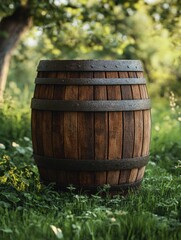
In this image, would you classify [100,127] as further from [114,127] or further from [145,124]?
[145,124]

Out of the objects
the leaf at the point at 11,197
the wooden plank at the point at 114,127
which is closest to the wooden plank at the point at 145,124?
the wooden plank at the point at 114,127

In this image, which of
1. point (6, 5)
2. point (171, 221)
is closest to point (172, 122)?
point (6, 5)

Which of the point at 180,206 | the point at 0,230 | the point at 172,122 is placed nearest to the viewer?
the point at 0,230

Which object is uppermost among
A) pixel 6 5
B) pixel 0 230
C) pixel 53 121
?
pixel 6 5

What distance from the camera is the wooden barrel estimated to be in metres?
4.02

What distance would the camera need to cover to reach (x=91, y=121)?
13.2 ft

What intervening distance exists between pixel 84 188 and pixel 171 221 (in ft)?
3.19

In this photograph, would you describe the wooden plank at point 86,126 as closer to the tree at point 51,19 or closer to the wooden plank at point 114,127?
the wooden plank at point 114,127

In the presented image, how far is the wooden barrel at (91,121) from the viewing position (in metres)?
4.02

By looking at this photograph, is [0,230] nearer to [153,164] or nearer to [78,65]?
[78,65]

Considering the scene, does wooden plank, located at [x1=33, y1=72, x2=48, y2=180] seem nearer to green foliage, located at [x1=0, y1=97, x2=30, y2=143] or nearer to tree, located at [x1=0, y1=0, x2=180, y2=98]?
green foliage, located at [x1=0, y1=97, x2=30, y2=143]

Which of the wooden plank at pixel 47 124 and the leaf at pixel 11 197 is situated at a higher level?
the wooden plank at pixel 47 124

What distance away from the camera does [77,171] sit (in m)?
4.13

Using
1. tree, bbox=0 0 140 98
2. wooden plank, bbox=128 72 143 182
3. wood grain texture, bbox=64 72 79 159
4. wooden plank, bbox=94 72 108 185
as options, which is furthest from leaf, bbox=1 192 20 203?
tree, bbox=0 0 140 98
